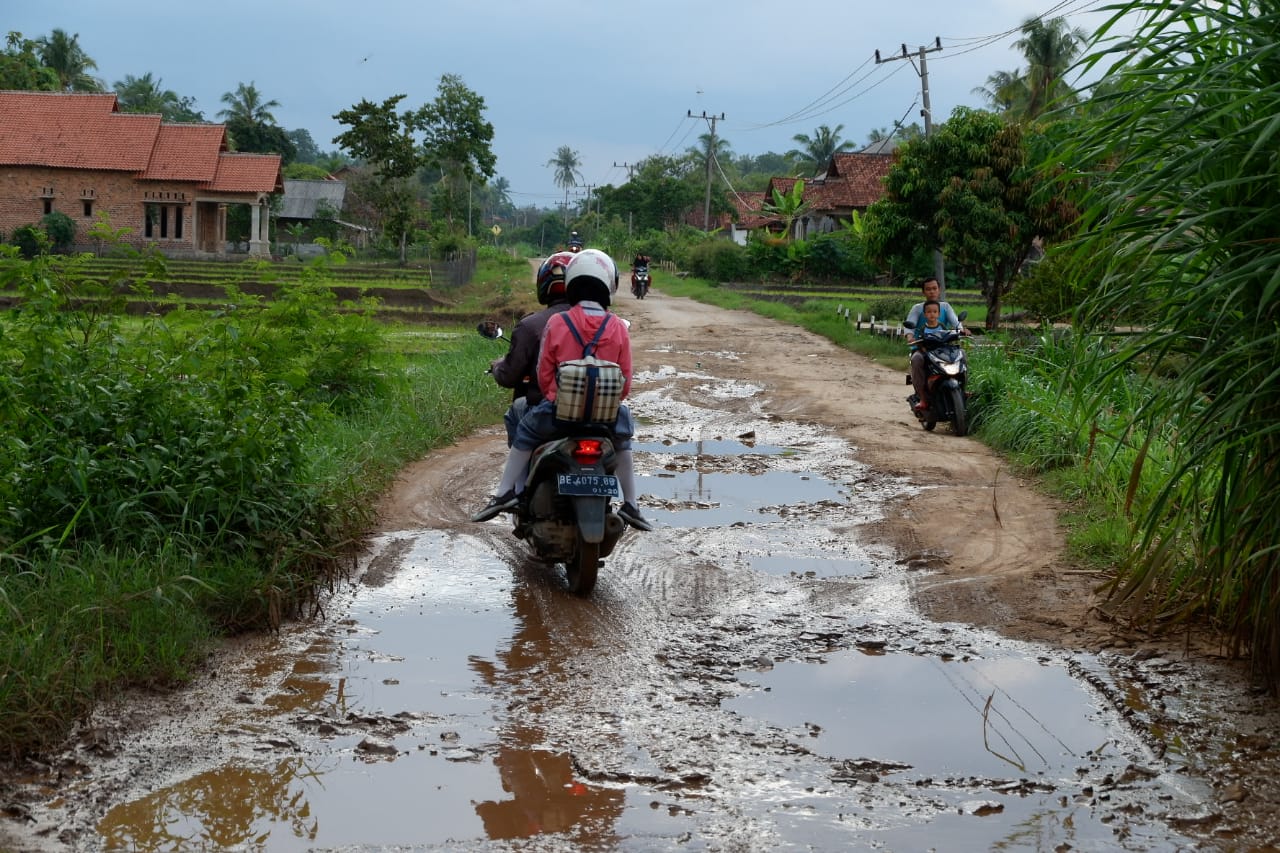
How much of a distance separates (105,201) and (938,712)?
167ft

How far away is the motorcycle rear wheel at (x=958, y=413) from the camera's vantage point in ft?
40.3

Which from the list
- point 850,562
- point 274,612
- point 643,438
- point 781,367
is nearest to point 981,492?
point 850,562

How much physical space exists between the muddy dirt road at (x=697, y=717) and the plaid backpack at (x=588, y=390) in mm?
956

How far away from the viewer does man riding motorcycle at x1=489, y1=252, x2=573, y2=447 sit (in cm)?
723

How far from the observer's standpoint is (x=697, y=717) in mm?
4820

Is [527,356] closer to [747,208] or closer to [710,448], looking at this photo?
[710,448]

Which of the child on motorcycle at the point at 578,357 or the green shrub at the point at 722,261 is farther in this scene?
the green shrub at the point at 722,261

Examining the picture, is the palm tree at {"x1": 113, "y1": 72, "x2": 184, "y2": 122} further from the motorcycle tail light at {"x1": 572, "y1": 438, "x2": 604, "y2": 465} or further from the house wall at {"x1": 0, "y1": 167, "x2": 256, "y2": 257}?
the motorcycle tail light at {"x1": 572, "y1": 438, "x2": 604, "y2": 465}

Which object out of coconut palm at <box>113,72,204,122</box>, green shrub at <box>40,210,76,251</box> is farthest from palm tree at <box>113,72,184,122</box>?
green shrub at <box>40,210,76,251</box>

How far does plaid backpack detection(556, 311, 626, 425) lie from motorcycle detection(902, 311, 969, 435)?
6541 millimetres

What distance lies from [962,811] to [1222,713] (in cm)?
153

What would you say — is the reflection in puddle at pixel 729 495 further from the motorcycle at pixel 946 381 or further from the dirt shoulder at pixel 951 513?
the motorcycle at pixel 946 381

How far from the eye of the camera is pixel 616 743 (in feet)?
14.9

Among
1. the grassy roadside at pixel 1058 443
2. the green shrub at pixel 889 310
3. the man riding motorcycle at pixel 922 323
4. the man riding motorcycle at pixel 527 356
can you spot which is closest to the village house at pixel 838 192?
the green shrub at pixel 889 310
